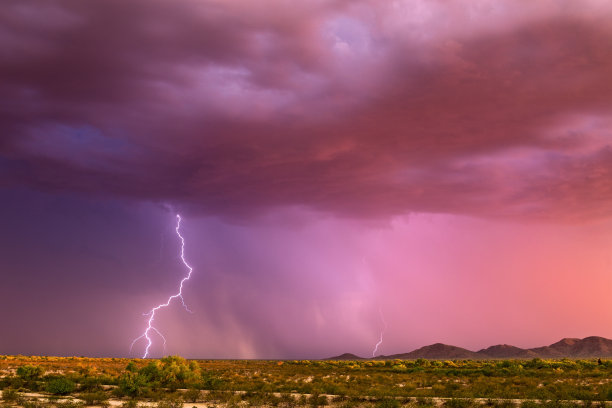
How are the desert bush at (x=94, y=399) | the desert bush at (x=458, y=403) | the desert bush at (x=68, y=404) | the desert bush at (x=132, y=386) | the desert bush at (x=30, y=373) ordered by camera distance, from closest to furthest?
the desert bush at (x=68, y=404)
the desert bush at (x=94, y=399)
the desert bush at (x=458, y=403)
the desert bush at (x=132, y=386)
the desert bush at (x=30, y=373)

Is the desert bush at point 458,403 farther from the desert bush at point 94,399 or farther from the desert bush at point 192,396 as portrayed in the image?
the desert bush at point 94,399

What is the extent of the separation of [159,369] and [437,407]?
20251 mm

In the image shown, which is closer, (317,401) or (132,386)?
(317,401)

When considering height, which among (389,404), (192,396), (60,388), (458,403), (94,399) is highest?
(60,388)

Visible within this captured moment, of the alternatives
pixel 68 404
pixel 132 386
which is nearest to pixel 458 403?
pixel 132 386

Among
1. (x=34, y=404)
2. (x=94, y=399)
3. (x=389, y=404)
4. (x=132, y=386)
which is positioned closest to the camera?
(x=34, y=404)

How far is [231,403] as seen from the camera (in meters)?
24.4

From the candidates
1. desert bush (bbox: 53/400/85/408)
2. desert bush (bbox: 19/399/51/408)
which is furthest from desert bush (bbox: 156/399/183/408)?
desert bush (bbox: 19/399/51/408)

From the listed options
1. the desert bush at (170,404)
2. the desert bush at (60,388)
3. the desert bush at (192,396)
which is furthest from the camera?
the desert bush at (60,388)

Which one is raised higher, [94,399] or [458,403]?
[94,399]

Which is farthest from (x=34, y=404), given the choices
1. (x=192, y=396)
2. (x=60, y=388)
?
(x=192, y=396)

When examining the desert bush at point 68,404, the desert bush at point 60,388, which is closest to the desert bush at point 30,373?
the desert bush at point 60,388

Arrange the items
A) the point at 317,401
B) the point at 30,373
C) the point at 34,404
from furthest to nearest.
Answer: the point at 30,373
the point at 317,401
the point at 34,404

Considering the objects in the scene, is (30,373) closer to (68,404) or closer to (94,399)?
(94,399)
